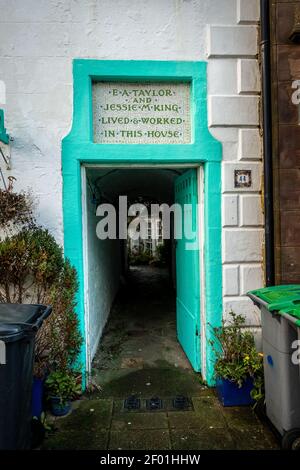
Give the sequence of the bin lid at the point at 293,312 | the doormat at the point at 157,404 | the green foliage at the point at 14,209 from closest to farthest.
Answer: the bin lid at the point at 293,312, the doormat at the point at 157,404, the green foliage at the point at 14,209

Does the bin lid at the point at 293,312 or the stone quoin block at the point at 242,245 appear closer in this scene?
the bin lid at the point at 293,312

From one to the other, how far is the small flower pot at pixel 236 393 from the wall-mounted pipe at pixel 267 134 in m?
1.16

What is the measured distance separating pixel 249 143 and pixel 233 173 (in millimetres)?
403

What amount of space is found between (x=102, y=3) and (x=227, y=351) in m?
4.28

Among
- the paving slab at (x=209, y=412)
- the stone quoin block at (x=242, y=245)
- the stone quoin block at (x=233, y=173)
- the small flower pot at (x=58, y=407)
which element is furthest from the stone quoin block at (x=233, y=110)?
the small flower pot at (x=58, y=407)

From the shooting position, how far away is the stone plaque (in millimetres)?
3934

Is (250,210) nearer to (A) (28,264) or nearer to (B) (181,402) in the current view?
(B) (181,402)

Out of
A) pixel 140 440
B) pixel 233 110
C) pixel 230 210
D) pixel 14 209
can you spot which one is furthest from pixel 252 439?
pixel 233 110

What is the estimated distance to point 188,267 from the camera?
4566 millimetres

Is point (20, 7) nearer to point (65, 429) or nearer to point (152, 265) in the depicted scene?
point (65, 429)

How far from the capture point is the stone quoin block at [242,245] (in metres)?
3.92

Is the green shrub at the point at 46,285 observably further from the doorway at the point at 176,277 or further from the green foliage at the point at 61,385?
the doorway at the point at 176,277
